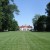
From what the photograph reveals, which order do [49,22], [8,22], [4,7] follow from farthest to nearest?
[49,22] → [8,22] → [4,7]

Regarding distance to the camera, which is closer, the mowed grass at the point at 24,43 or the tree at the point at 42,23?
the mowed grass at the point at 24,43

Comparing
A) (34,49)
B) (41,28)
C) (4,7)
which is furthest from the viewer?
(41,28)

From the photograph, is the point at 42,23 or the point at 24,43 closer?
the point at 24,43

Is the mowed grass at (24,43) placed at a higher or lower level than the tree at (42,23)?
lower

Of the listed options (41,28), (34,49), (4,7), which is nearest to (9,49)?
(34,49)

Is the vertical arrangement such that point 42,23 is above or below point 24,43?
above

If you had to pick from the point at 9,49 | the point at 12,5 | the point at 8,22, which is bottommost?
the point at 9,49

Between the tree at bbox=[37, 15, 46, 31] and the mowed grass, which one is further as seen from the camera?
the tree at bbox=[37, 15, 46, 31]

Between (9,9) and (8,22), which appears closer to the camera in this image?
(9,9)

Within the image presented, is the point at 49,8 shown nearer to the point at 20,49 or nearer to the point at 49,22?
the point at 49,22

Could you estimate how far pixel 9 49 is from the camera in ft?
43.6

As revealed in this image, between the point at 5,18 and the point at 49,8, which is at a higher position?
the point at 49,8

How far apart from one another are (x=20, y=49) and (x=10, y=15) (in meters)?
69.2

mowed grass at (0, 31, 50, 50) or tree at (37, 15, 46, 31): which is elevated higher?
tree at (37, 15, 46, 31)
